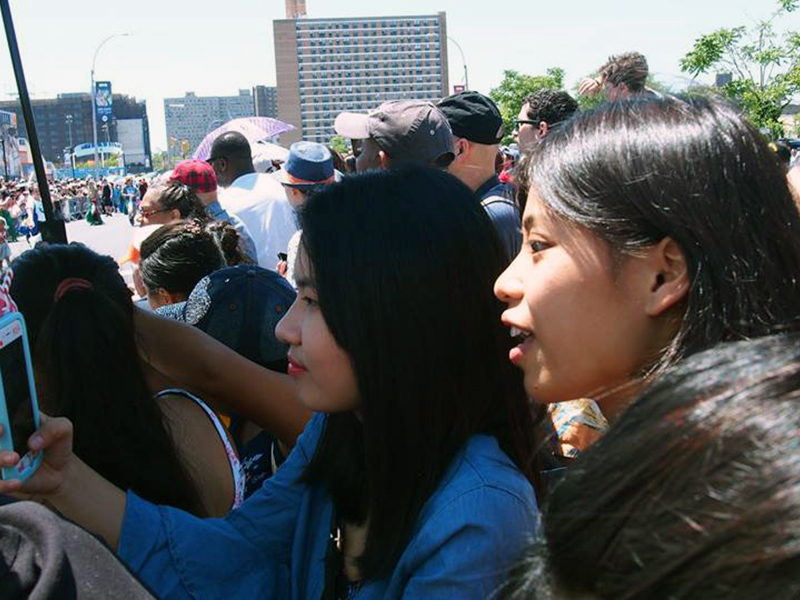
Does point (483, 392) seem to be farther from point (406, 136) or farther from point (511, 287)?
point (406, 136)

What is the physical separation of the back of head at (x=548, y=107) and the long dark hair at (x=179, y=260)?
2.46 m

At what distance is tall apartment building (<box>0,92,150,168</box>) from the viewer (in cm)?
10738

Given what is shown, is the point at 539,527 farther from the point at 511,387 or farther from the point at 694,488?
the point at 511,387

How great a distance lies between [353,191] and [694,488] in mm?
1059

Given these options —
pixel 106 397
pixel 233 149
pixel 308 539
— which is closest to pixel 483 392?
pixel 308 539

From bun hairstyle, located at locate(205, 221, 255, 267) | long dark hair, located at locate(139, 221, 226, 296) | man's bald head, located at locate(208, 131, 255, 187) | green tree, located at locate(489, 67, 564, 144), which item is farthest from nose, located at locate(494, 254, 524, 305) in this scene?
green tree, located at locate(489, 67, 564, 144)

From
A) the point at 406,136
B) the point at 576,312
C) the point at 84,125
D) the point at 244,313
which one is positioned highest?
the point at 406,136

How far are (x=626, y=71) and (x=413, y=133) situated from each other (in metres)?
1.10

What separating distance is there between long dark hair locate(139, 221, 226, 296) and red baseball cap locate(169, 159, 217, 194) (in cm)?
195

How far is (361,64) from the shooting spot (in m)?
119

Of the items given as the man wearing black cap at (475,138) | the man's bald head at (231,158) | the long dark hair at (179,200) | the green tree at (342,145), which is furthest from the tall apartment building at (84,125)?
the man wearing black cap at (475,138)

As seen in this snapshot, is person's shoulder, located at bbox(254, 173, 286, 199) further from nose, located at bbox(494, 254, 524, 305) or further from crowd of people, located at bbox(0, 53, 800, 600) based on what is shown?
nose, located at bbox(494, 254, 524, 305)

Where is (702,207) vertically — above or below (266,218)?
above

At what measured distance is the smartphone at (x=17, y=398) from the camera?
125cm
